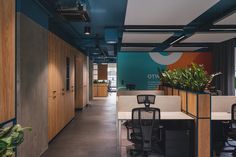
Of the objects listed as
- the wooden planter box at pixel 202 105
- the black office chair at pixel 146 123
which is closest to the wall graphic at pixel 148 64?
the black office chair at pixel 146 123

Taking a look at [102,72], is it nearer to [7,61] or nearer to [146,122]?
[146,122]

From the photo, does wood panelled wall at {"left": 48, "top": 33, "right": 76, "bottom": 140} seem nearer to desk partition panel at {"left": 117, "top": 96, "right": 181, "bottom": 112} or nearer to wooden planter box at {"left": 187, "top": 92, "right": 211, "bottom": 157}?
desk partition panel at {"left": 117, "top": 96, "right": 181, "bottom": 112}

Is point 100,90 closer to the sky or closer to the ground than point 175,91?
closer to the ground

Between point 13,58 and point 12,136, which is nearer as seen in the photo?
point 12,136

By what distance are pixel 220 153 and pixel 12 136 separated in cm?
427

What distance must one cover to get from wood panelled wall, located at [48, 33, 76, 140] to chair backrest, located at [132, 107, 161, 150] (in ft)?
6.92

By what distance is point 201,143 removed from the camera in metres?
4.07

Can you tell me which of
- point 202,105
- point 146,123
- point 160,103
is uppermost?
point 202,105

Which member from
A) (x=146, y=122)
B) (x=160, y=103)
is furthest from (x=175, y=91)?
(x=146, y=122)

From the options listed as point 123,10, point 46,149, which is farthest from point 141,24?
point 46,149

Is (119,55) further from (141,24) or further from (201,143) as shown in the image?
(201,143)

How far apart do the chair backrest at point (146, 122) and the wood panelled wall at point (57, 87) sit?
2110 mm

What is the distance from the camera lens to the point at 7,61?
2549 mm

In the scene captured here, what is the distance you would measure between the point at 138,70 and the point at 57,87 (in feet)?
14.1
